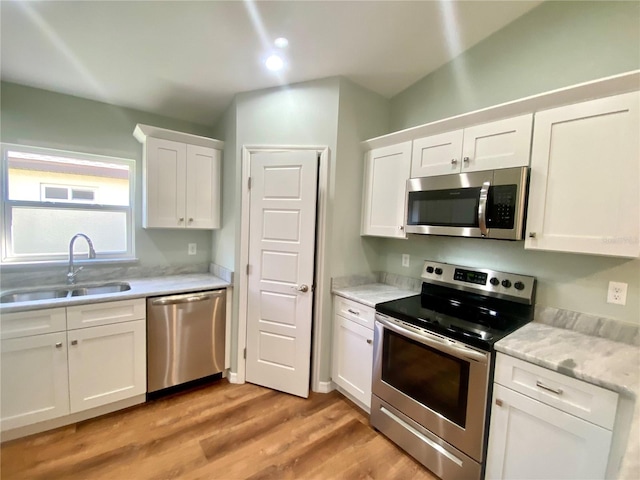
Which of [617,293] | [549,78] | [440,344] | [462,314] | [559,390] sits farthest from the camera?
[462,314]

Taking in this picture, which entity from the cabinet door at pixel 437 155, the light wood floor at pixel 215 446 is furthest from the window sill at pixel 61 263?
the cabinet door at pixel 437 155

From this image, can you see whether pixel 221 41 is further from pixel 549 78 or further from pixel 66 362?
pixel 66 362

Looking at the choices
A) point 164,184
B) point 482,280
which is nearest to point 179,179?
point 164,184

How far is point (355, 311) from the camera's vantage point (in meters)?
2.28

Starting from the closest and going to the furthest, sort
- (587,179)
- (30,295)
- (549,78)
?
(587,179), (549,78), (30,295)

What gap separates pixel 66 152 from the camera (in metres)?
2.44

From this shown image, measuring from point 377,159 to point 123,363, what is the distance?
2653 mm

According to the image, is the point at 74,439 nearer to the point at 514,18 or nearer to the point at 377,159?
the point at 377,159

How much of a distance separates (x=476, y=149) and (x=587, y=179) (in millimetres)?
604

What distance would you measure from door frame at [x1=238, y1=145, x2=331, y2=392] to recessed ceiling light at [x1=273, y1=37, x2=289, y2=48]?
2.36 feet

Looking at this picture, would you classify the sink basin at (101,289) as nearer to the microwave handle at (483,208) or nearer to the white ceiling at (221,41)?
the white ceiling at (221,41)

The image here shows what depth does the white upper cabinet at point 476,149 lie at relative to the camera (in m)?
1.65

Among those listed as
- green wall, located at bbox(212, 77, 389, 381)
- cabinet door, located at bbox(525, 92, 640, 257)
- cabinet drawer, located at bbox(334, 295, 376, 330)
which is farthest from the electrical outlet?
green wall, located at bbox(212, 77, 389, 381)

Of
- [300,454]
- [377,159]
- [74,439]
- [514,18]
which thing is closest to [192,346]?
[74,439]
